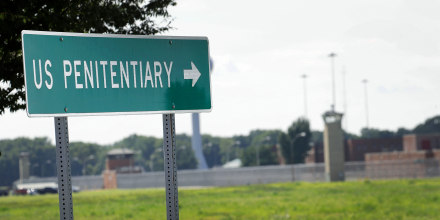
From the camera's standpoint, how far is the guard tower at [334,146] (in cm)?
7356

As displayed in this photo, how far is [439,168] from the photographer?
3024 inches

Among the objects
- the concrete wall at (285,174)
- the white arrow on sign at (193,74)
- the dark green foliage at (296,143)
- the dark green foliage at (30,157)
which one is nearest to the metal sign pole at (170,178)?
the white arrow on sign at (193,74)

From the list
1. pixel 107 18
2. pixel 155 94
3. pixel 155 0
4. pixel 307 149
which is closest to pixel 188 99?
pixel 155 94

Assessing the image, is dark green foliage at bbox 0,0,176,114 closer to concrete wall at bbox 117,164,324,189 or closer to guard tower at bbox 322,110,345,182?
guard tower at bbox 322,110,345,182

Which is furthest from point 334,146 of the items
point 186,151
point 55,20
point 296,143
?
point 186,151

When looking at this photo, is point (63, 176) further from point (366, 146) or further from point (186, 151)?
point (186, 151)

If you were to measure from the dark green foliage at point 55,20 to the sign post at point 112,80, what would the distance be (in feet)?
14.9

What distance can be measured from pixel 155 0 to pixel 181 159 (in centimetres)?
14239

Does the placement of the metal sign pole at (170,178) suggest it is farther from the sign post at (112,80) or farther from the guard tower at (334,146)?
the guard tower at (334,146)

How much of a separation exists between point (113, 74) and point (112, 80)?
1.7 inches

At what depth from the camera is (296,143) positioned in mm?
117312

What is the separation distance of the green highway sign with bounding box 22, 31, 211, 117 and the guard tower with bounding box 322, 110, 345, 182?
2749 inches

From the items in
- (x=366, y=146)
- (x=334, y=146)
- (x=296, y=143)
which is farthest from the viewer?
(x=296, y=143)

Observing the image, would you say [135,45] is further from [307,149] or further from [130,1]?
[307,149]
